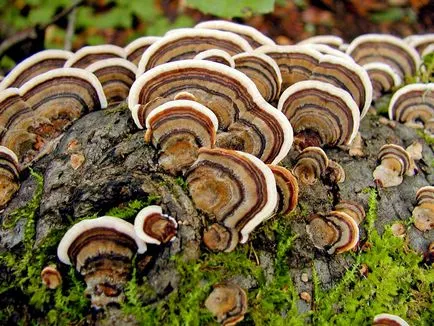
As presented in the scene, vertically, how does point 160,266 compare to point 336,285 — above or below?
above

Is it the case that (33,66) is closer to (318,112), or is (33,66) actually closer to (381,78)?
(318,112)

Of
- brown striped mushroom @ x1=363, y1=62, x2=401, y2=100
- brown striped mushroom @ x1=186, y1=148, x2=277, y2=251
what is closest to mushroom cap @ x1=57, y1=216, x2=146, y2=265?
brown striped mushroom @ x1=186, y1=148, x2=277, y2=251

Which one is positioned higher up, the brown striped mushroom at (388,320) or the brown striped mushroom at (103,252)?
the brown striped mushroom at (103,252)

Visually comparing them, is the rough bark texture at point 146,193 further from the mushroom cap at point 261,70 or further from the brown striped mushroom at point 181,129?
the mushroom cap at point 261,70

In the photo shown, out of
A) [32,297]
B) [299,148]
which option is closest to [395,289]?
[299,148]

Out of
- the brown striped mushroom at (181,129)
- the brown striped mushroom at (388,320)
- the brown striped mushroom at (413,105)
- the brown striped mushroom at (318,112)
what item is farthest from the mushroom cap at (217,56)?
the brown striped mushroom at (388,320)

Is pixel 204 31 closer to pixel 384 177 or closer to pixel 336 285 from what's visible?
pixel 384 177
